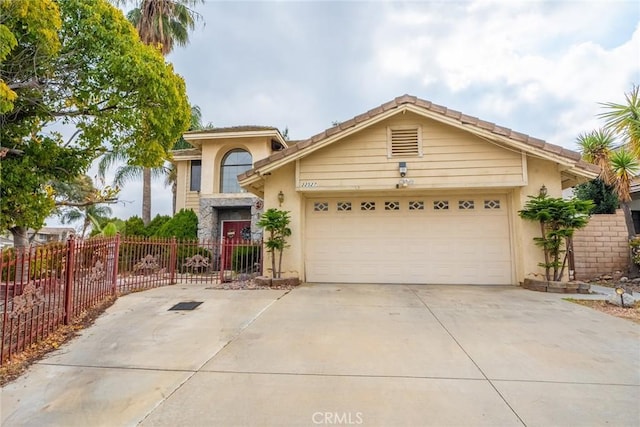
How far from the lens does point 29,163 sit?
556 cm

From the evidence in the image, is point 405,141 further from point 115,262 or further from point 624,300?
point 115,262

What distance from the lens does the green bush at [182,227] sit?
1450 cm

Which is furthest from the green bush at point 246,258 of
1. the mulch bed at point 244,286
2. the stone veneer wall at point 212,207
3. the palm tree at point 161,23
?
the palm tree at point 161,23

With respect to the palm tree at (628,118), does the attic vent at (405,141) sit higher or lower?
lower

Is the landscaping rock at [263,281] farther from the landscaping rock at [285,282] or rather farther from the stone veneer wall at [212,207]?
the stone veneer wall at [212,207]

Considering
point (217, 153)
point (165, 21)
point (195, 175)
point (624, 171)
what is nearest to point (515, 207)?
point (624, 171)

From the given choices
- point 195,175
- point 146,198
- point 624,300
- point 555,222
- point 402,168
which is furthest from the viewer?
point 146,198

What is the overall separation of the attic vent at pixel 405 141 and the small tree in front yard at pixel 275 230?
3396 millimetres

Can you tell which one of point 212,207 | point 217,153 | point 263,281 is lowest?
point 263,281

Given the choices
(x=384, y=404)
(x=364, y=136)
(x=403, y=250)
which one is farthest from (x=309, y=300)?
(x=364, y=136)

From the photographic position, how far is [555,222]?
7.49 m

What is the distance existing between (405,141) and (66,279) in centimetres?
780

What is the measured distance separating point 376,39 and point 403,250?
24.4 ft

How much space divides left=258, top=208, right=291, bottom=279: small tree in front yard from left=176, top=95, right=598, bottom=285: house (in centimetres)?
28
